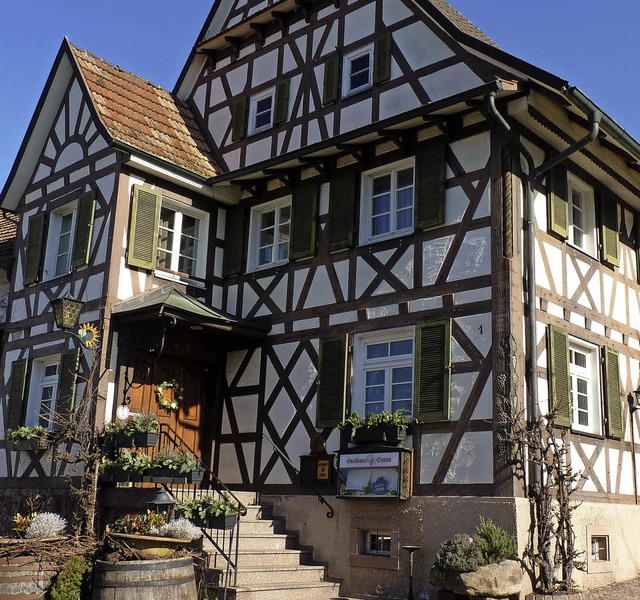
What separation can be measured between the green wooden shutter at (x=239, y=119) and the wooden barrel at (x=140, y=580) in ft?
27.5

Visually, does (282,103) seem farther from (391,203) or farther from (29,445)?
(29,445)

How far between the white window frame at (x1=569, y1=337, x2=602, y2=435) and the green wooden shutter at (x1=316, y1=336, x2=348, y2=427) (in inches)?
125

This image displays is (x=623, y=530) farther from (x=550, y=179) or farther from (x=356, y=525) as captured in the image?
(x=550, y=179)

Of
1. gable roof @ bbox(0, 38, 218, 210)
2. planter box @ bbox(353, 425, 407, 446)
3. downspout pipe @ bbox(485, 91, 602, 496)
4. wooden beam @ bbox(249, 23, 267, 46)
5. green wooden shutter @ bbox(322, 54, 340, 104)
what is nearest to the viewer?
downspout pipe @ bbox(485, 91, 602, 496)

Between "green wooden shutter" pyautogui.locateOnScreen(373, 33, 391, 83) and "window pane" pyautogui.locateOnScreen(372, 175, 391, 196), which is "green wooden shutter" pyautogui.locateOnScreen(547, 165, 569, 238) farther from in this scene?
"green wooden shutter" pyautogui.locateOnScreen(373, 33, 391, 83)

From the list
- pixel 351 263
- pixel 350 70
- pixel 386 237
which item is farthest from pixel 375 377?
pixel 350 70

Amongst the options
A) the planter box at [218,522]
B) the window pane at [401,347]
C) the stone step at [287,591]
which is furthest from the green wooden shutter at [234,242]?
the stone step at [287,591]

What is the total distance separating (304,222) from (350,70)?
260cm

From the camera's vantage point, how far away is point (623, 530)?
12.3m

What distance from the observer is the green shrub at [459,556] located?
383 inches

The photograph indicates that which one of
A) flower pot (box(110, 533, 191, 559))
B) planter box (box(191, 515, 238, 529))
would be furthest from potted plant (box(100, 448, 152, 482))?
flower pot (box(110, 533, 191, 559))

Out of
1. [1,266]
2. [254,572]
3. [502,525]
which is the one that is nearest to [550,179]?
[502,525]

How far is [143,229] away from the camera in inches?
547

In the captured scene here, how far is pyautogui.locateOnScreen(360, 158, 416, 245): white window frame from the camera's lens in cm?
1265
